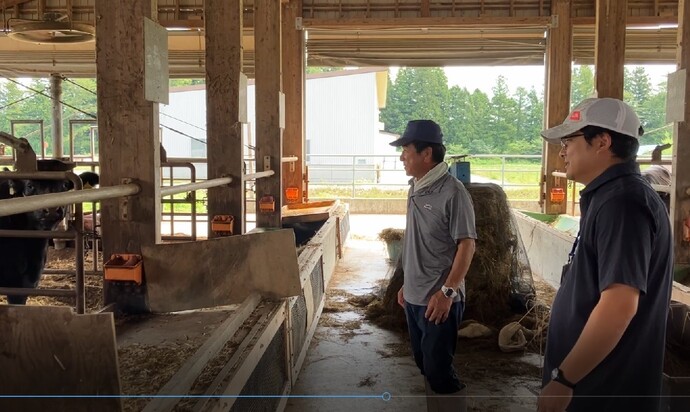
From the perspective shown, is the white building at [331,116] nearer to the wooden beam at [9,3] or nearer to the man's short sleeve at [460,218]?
the wooden beam at [9,3]

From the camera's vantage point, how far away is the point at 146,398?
2100 mm

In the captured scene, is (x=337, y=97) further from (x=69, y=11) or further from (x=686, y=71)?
(x=686, y=71)

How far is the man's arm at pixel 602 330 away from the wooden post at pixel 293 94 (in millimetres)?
8326

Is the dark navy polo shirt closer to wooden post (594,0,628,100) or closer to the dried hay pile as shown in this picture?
the dried hay pile

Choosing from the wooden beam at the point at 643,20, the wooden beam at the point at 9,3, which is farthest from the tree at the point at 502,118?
the wooden beam at the point at 9,3

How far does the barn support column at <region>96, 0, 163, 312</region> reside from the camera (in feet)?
9.84

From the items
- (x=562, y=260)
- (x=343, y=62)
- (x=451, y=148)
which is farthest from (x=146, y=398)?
(x=451, y=148)

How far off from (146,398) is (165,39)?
75.8 inches

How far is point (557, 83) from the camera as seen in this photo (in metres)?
9.81

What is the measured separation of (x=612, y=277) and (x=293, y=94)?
8.75 meters

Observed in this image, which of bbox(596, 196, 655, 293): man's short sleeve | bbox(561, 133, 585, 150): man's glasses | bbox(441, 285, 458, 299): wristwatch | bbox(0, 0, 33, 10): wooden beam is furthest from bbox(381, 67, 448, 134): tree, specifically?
bbox(596, 196, 655, 293): man's short sleeve

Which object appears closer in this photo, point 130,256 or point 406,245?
point 130,256

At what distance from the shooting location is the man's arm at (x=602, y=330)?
1.68 meters

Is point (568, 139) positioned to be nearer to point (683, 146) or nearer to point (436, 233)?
point (436, 233)
